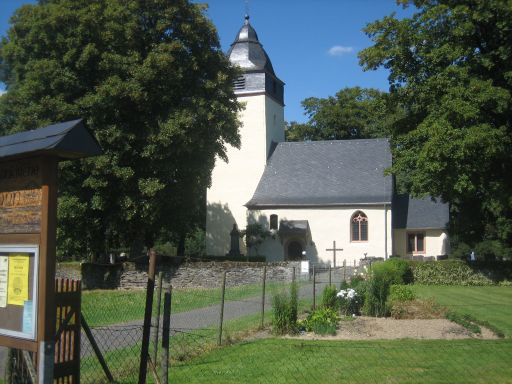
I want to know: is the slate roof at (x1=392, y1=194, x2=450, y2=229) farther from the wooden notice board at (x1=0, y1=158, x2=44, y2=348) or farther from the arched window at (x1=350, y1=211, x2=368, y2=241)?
the wooden notice board at (x1=0, y1=158, x2=44, y2=348)

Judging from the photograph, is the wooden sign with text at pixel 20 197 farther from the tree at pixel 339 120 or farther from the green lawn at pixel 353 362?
the tree at pixel 339 120

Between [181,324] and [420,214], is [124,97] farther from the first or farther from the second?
[420,214]

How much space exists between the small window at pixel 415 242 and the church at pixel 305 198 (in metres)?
0.07

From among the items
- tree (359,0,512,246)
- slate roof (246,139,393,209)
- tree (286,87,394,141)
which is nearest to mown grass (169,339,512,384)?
tree (359,0,512,246)

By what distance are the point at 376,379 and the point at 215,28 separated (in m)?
24.5

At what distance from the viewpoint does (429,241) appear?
42562 mm

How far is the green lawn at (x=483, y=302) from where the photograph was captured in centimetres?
1473

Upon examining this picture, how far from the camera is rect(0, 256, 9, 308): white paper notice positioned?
18.1ft

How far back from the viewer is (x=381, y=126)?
54812 millimetres

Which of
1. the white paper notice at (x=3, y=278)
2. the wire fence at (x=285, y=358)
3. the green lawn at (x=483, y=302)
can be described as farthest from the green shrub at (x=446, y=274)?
the white paper notice at (x=3, y=278)

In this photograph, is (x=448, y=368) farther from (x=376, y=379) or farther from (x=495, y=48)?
(x=495, y=48)

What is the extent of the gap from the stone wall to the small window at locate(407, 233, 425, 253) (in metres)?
17.0

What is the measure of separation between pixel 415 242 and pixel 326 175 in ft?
26.7

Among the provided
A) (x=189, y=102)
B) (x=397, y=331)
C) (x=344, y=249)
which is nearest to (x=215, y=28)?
(x=189, y=102)
